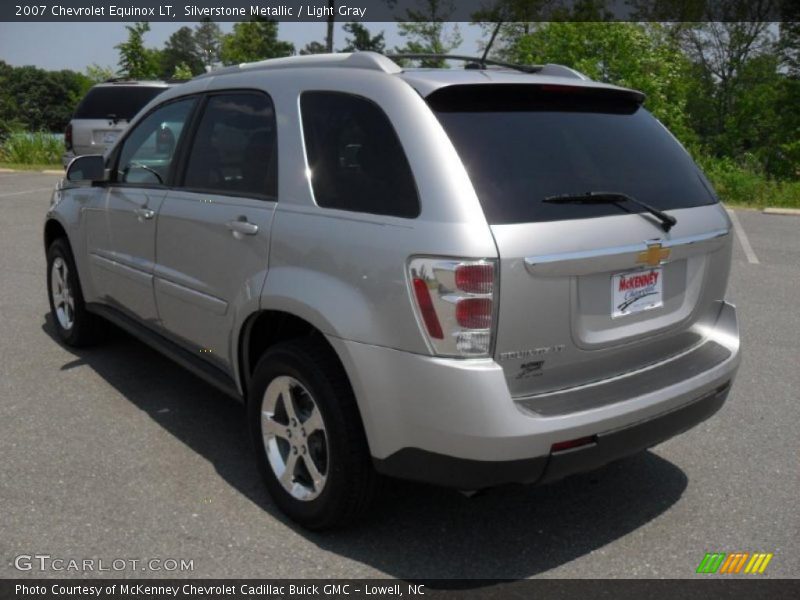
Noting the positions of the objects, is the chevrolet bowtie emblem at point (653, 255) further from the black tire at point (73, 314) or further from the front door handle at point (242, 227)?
the black tire at point (73, 314)

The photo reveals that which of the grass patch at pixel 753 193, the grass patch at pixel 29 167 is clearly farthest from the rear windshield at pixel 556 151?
the grass patch at pixel 29 167

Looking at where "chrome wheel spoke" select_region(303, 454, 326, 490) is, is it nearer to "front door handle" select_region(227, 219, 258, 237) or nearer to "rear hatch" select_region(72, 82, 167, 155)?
"front door handle" select_region(227, 219, 258, 237)

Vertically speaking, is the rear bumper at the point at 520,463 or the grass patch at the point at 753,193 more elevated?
the rear bumper at the point at 520,463

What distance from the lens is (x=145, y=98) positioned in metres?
13.3

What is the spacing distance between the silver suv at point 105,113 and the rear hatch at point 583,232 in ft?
37.7

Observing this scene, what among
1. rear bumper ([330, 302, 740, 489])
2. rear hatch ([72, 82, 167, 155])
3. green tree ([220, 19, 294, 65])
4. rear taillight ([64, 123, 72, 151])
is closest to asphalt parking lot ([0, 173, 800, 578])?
rear bumper ([330, 302, 740, 489])

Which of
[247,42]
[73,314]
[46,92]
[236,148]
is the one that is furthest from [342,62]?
[46,92]

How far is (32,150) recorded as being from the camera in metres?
21.1

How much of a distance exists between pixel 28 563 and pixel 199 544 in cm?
61

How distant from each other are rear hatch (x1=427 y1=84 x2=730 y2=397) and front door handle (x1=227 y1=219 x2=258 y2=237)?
3.05ft

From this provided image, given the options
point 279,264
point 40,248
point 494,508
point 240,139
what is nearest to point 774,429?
point 494,508

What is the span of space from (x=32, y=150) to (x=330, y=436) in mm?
21118

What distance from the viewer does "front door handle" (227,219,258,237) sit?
127 inches

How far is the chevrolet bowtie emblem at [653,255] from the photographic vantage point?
9.20 ft
